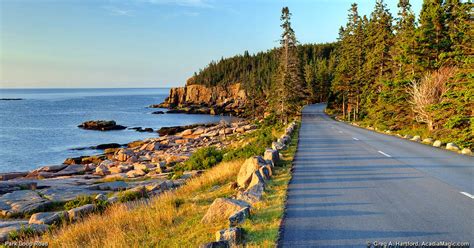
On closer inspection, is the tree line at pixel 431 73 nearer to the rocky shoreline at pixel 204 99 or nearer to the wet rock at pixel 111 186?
the wet rock at pixel 111 186

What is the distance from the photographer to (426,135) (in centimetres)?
2475

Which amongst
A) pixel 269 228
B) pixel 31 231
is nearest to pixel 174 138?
pixel 31 231

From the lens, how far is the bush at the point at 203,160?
2070cm

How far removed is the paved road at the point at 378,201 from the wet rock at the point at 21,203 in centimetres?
1002

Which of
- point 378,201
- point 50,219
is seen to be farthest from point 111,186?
point 378,201

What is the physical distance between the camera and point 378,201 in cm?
786

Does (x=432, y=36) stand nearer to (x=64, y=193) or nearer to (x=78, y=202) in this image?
(x=78, y=202)

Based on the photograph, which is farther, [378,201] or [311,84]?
[311,84]

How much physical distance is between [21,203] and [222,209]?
33.9ft

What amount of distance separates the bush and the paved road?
26.6ft

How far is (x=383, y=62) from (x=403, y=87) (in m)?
11.5

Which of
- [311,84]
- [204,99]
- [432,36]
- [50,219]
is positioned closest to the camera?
[50,219]

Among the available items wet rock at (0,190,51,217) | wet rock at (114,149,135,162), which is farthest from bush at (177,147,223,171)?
wet rock at (114,149,135,162)

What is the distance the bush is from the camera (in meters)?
20.7
